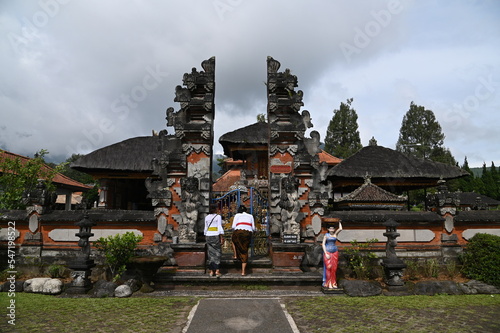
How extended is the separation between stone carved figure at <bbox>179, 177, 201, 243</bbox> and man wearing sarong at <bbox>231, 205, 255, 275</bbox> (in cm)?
129

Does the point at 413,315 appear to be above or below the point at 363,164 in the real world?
below

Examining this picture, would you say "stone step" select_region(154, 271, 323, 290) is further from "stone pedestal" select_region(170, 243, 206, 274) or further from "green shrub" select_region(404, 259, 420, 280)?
"green shrub" select_region(404, 259, 420, 280)

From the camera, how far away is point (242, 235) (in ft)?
26.9

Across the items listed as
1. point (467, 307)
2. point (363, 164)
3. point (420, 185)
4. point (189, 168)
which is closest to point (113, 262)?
point (189, 168)

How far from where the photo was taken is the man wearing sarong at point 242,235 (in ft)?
26.9

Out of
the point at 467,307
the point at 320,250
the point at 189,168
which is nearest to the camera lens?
the point at 467,307

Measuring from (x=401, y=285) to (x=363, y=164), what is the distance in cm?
1117

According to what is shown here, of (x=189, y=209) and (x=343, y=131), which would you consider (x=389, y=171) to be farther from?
(x=343, y=131)

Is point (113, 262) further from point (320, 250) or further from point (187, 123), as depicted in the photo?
point (320, 250)

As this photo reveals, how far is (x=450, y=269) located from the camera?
29.8ft

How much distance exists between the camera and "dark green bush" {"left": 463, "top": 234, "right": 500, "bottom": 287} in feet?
26.2

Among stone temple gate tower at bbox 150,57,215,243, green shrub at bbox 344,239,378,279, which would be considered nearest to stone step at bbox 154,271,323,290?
stone temple gate tower at bbox 150,57,215,243

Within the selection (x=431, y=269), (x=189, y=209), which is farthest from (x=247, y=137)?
(x=431, y=269)

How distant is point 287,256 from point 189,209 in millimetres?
2985
